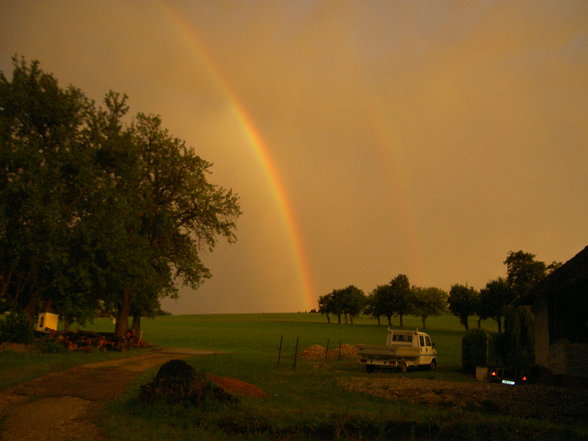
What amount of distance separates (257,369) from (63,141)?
16.0 metres

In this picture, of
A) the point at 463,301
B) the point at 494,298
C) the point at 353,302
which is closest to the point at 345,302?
the point at 353,302

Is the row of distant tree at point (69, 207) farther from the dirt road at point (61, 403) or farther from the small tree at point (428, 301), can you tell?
the small tree at point (428, 301)

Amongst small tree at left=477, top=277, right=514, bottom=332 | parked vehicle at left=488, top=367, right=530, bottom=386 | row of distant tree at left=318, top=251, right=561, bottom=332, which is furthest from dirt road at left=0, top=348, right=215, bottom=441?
small tree at left=477, top=277, right=514, bottom=332

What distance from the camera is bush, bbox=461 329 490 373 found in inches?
1013

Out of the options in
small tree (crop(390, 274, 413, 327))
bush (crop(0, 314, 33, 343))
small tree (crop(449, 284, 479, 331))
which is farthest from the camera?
small tree (crop(390, 274, 413, 327))

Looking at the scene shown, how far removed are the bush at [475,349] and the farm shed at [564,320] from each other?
3380 millimetres

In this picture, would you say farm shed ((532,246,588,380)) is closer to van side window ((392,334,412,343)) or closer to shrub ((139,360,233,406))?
van side window ((392,334,412,343))

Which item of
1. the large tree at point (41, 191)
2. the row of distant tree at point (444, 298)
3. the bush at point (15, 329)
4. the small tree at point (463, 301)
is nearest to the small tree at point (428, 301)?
the row of distant tree at point (444, 298)

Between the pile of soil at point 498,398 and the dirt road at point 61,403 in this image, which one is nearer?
the dirt road at point 61,403

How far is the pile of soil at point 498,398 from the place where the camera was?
13.0m

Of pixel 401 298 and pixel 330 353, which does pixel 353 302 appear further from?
pixel 330 353

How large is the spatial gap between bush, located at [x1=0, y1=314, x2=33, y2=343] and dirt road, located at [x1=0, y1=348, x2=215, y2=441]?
21.5ft

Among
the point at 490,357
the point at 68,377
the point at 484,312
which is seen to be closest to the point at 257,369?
the point at 68,377

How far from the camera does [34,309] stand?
29.7m
